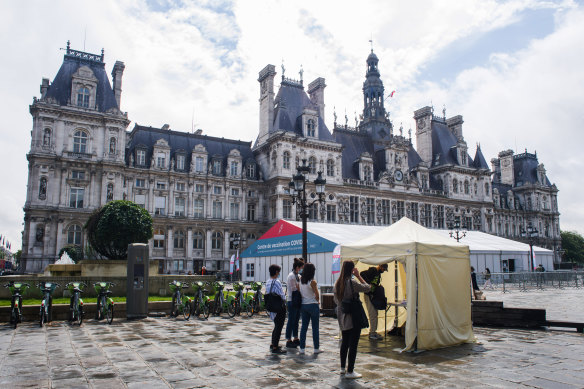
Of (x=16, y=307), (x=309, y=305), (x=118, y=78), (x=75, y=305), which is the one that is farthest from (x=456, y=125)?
(x=16, y=307)

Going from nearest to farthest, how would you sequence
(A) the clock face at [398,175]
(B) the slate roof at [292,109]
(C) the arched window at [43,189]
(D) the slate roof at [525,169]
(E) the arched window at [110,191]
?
(C) the arched window at [43,189], (E) the arched window at [110,191], (B) the slate roof at [292,109], (A) the clock face at [398,175], (D) the slate roof at [525,169]

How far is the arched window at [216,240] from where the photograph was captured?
47.6 metres

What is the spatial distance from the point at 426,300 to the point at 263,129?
44190mm

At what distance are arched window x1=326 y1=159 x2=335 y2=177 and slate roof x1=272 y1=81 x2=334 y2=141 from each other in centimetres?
276

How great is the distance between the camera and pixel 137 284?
50.6 ft

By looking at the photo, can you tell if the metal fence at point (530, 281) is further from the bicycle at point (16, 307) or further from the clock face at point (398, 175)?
the bicycle at point (16, 307)

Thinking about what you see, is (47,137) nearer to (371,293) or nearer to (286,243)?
(286,243)

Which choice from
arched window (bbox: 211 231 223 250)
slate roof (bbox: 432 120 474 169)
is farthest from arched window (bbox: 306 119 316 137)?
slate roof (bbox: 432 120 474 169)

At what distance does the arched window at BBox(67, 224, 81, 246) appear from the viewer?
40062 mm

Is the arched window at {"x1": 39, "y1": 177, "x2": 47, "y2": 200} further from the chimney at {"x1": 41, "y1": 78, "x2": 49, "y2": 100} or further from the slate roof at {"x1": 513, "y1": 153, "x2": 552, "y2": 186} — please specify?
the slate roof at {"x1": 513, "y1": 153, "x2": 552, "y2": 186}

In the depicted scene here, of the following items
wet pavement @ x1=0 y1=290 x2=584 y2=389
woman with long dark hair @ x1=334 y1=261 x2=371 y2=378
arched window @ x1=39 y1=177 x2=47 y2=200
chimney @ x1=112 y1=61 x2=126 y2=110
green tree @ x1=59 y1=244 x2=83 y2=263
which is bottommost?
wet pavement @ x1=0 y1=290 x2=584 y2=389

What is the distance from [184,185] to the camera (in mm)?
46969

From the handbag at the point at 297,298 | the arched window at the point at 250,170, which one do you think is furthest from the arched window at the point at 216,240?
the handbag at the point at 297,298

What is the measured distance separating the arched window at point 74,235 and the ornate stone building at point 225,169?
81 millimetres
